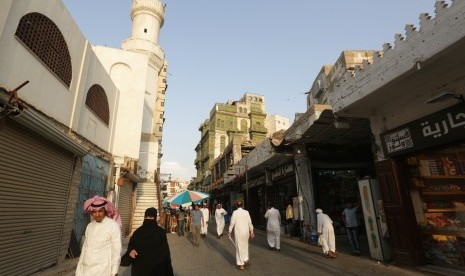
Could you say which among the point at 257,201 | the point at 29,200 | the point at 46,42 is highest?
the point at 46,42

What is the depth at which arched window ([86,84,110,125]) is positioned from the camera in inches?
449

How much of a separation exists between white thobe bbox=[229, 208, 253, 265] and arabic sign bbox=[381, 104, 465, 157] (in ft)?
15.0

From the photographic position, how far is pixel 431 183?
24.3 ft

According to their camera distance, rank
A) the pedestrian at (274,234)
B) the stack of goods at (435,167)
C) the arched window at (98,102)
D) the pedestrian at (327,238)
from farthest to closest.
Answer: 1. the arched window at (98,102)
2. the pedestrian at (274,234)
3. the pedestrian at (327,238)
4. the stack of goods at (435,167)

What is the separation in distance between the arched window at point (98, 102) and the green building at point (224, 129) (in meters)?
35.9

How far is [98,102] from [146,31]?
16.7 metres

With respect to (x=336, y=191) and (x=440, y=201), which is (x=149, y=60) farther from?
(x=440, y=201)

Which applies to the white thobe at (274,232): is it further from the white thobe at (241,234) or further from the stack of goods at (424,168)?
the stack of goods at (424,168)

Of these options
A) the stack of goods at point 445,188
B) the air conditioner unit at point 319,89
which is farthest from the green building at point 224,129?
the stack of goods at point 445,188

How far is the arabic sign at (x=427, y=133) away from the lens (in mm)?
6055

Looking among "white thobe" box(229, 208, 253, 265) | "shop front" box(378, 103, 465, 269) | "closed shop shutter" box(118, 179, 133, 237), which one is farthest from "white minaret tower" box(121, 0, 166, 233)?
"shop front" box(378, 103, 465, 269)

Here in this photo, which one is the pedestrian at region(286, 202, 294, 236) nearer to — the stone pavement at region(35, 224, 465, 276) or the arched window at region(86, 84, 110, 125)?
the stone pavement at region(35, 224, 465, 276)

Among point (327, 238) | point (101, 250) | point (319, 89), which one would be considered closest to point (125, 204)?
point (327, 238)

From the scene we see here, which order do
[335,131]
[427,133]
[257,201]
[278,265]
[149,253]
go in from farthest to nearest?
[257,201]
[335,131]
[278,265]
[427,133]
[149,253]
